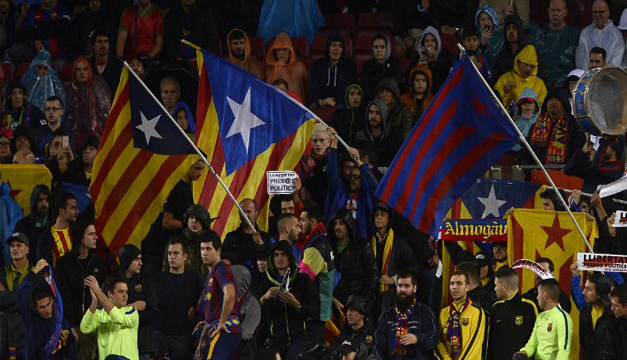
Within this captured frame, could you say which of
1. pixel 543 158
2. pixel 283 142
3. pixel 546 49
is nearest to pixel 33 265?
pixel 283 142

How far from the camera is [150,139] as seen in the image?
53.3 ft

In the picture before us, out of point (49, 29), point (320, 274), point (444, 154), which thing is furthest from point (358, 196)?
point (49, 29)

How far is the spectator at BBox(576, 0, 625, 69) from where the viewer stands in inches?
767

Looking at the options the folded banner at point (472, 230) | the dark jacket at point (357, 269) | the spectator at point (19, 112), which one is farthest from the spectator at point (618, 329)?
the spectator at point (19, 112)

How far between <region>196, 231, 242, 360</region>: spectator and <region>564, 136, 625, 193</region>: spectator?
3935 millimetres

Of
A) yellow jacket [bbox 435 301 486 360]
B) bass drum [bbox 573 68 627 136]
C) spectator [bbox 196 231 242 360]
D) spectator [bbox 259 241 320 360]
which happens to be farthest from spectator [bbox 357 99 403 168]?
spectator [bbox 196 231 242 360]

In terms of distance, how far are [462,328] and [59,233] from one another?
4.48 m

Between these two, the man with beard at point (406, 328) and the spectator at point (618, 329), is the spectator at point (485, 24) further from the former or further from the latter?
the spectator at point (618, 329)

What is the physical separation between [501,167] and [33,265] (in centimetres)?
510

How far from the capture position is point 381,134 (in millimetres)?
17844

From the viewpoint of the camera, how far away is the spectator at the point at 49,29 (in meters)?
21.6

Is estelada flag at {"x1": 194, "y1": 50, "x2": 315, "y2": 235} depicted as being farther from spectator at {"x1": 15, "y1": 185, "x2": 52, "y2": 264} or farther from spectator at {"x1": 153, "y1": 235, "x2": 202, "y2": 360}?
spectator at {"x1": 15, "y1": 185, "x2": 52, "y2": 264}

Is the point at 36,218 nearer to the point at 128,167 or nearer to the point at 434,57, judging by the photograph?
the point at 128,167

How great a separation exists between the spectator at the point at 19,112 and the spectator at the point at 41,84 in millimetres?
466
